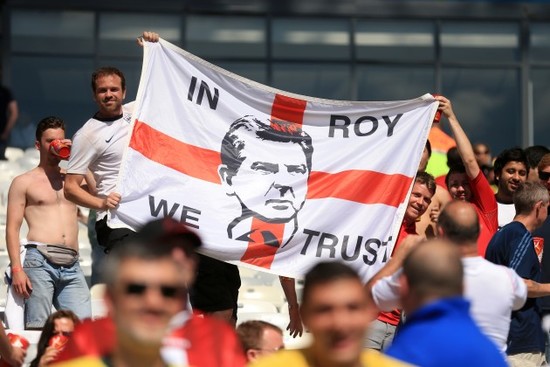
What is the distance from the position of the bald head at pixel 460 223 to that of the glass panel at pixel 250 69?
14.2m

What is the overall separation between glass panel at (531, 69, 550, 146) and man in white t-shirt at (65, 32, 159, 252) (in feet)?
43.5

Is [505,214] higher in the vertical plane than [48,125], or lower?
lower

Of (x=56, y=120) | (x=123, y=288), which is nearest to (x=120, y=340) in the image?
(x=123, y=288)

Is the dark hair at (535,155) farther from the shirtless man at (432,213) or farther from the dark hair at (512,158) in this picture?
the shirtless man at (432,213)

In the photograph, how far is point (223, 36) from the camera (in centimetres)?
1958

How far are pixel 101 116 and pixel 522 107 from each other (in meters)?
13.3

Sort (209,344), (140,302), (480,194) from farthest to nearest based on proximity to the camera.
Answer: (480,194), (209,344), (140,302)

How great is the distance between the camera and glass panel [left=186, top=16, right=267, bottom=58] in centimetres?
1952

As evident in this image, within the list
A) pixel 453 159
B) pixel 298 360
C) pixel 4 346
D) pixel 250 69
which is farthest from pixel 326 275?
pixel 250 69

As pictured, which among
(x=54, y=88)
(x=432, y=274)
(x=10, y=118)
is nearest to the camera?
(x=432, y=274)

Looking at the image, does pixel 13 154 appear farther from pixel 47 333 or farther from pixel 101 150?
pixel 47 333

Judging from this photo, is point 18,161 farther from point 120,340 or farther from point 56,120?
point 120,340

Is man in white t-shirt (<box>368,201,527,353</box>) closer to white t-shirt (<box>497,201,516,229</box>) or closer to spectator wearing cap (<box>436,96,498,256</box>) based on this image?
spectator wearing cap (<box>436,96,498,256</box>)

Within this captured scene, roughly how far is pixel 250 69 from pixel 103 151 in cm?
1203
